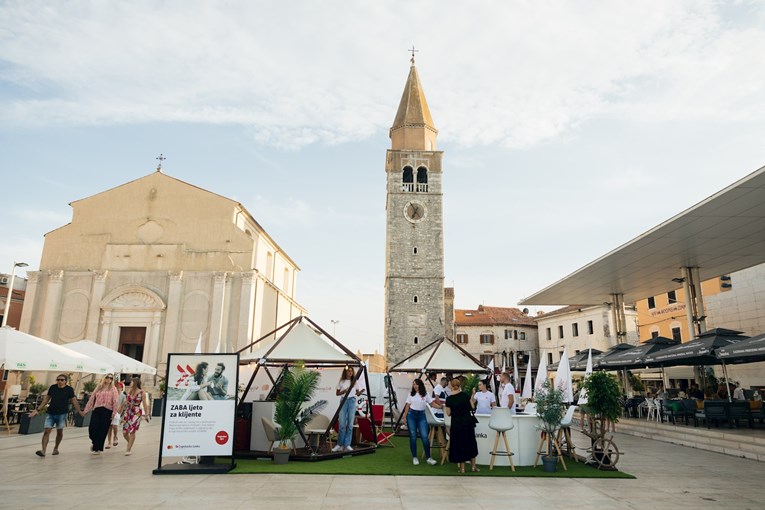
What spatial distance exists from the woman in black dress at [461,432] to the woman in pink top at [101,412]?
776cm

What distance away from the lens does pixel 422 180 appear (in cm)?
4650

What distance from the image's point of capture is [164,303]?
3269cm

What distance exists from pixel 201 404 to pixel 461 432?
476 centimetres

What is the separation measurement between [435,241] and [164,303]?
72.0ft

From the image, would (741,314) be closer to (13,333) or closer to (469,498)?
(469,498)

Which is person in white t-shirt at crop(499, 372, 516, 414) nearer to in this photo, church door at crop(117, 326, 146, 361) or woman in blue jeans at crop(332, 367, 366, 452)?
woman in blue jeans at crop(332, 367, 366, 452)

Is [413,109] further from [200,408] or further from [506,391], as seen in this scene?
[200,408]

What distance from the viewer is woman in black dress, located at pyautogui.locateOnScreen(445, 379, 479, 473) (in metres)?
9.51

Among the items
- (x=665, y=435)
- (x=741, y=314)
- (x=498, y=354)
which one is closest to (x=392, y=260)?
(x=498, y=354)

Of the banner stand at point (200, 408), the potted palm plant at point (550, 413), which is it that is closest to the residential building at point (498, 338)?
the potted palm plant at point (550, 413)

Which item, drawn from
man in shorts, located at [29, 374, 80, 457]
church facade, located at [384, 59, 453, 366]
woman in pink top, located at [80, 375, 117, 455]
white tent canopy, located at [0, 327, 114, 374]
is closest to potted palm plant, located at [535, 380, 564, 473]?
woman in pink top, located at [80, 375, 117, 455]

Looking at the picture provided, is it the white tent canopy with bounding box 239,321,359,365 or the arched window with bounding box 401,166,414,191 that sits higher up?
the arched window with bounding box 401,166,414,191

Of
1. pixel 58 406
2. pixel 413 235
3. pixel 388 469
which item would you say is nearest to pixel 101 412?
pixel 58 406

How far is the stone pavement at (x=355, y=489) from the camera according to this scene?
704cm
